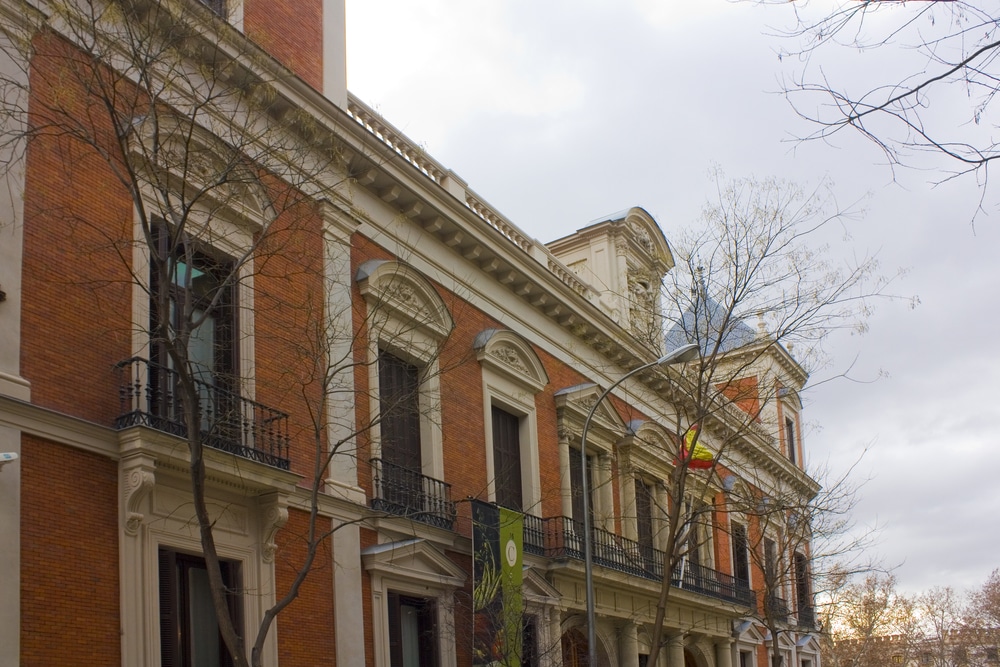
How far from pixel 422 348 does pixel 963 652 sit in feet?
201

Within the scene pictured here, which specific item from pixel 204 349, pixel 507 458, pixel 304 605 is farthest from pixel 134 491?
pixel 507 458

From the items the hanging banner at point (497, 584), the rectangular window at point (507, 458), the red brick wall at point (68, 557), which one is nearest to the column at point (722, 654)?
the rectangular window at point (507, 458)

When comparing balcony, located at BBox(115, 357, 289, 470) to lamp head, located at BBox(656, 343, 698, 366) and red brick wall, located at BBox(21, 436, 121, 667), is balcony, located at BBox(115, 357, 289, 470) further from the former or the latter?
lamp head, located at BBox(656, 343, 698, 366)

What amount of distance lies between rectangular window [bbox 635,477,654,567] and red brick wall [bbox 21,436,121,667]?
1679cm

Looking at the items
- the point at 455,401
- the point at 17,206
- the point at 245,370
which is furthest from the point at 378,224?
the point at 17,206

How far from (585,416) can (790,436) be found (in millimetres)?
23824

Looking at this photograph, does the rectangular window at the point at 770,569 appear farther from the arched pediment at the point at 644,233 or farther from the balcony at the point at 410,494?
the balcony at the point at 410,494

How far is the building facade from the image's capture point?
13125 mm

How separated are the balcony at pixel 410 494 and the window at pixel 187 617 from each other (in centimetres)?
417

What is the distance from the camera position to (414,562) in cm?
1988

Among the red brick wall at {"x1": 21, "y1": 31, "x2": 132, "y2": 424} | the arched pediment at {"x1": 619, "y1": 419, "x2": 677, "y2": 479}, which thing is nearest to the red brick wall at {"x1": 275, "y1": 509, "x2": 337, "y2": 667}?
the red brick wall at {"x1": 21, "y1": 31, "x2": 132, "y2": 424}

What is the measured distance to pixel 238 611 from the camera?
1612 centimetres

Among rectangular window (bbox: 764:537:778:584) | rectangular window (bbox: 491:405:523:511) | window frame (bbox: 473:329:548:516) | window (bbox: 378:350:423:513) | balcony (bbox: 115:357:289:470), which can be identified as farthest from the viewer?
rectangular window (bbox: 764:537:778:584)

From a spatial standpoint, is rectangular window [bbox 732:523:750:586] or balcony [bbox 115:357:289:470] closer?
balcony [bbox 115:357:289:470]
